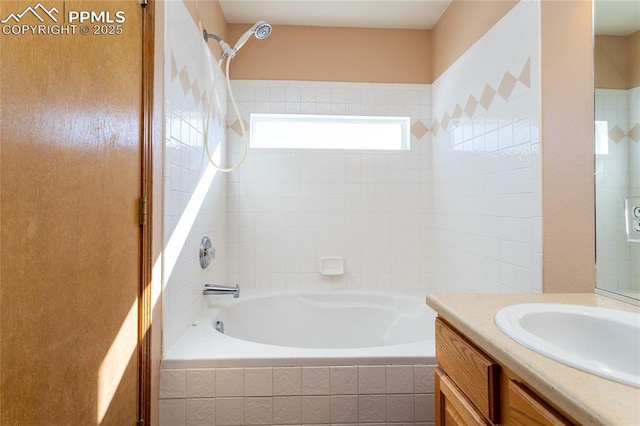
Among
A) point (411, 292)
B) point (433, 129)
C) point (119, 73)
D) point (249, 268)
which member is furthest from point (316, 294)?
point (119, 73)

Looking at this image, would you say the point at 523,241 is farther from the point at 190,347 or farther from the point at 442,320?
the point at 190,347

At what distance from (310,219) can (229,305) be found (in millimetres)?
800

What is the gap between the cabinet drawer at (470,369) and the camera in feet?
2.26

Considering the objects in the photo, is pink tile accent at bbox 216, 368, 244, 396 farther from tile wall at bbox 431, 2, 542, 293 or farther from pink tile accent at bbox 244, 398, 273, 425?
tile wall at bbox 431, 2, 542, 293

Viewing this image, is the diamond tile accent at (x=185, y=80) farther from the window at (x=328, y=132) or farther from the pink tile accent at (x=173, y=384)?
the pink tile accent at (x=173, y=384)

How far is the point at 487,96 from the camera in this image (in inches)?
64.7

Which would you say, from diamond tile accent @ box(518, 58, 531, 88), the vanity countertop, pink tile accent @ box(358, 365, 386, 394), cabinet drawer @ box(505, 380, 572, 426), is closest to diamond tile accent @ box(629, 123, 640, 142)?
diamond tile accent @ box(518, 58, 531, 88)

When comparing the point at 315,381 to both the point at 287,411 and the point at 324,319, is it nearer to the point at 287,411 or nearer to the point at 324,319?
the point at 287,411

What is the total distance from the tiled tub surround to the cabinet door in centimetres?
33

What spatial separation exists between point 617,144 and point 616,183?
0.13 m

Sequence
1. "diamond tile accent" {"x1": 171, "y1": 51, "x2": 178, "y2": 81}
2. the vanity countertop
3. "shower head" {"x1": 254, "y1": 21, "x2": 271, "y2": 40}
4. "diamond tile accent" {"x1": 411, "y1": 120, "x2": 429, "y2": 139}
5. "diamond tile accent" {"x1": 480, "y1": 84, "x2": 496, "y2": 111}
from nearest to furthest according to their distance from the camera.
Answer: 1. the vanity countertop
2. "diamond tile accent" {"x1": 171, "y1": 51, "x2": 178, "y2": 81}
3. "diamond tile accent" {"x1": 480, "y1": 84, "x2": 496, "y2": 111}
4. "shower head" {"x1": 254, "y1": 21, "x2": 271, "y2": 40}
5. "diamond tile accent" {"x1": 411, "y1": 120, "x2": 429, "y2": 139}

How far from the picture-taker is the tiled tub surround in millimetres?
1260

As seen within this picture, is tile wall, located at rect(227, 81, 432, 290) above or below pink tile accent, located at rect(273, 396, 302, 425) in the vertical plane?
above

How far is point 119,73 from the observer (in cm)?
103
